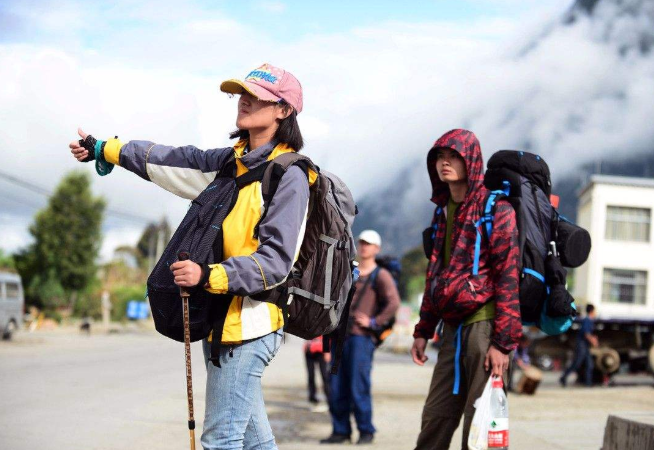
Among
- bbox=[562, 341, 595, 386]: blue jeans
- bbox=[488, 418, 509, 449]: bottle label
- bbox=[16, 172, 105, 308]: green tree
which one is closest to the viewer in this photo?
bbox=[488, 418, 509, 449]: bottle label

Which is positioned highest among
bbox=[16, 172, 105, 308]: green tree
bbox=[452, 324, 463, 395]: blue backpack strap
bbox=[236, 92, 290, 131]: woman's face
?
bbox=[16, 172, 105, 308]: green tree

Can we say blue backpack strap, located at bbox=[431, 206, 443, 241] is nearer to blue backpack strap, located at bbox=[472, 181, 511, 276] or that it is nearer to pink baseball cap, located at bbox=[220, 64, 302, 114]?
blue backpack strap, located at bbox=[472, 181, 511, 276]

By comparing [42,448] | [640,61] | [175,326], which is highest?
[640,61]

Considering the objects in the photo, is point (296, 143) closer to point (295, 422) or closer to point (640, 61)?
point (295, 422)

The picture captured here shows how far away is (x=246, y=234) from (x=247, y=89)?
59cm

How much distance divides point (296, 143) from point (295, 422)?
23.2ft

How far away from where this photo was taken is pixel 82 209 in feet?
225

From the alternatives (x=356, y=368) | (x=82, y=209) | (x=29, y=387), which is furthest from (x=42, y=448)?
(x=82, y=209)

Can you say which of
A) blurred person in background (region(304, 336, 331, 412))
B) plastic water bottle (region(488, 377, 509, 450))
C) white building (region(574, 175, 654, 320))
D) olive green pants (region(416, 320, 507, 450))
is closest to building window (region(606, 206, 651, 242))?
white building (region(574, 175, 654, 320))

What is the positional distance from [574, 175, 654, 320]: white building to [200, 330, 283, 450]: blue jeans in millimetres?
55940

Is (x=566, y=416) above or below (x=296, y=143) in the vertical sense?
below

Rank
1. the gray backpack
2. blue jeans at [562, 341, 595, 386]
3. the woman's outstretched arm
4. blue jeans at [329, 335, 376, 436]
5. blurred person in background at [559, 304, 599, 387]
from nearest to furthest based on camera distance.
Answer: the gray backpack → the woman's outstretched arm → blue jeans at [329, 335, 376, 436] → blurred person in background at [559, 304, 599, 387] → blue jeans at [562, 341, 595, 386]

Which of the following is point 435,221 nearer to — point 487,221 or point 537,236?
point 487,221

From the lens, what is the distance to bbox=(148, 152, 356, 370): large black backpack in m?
4.00
